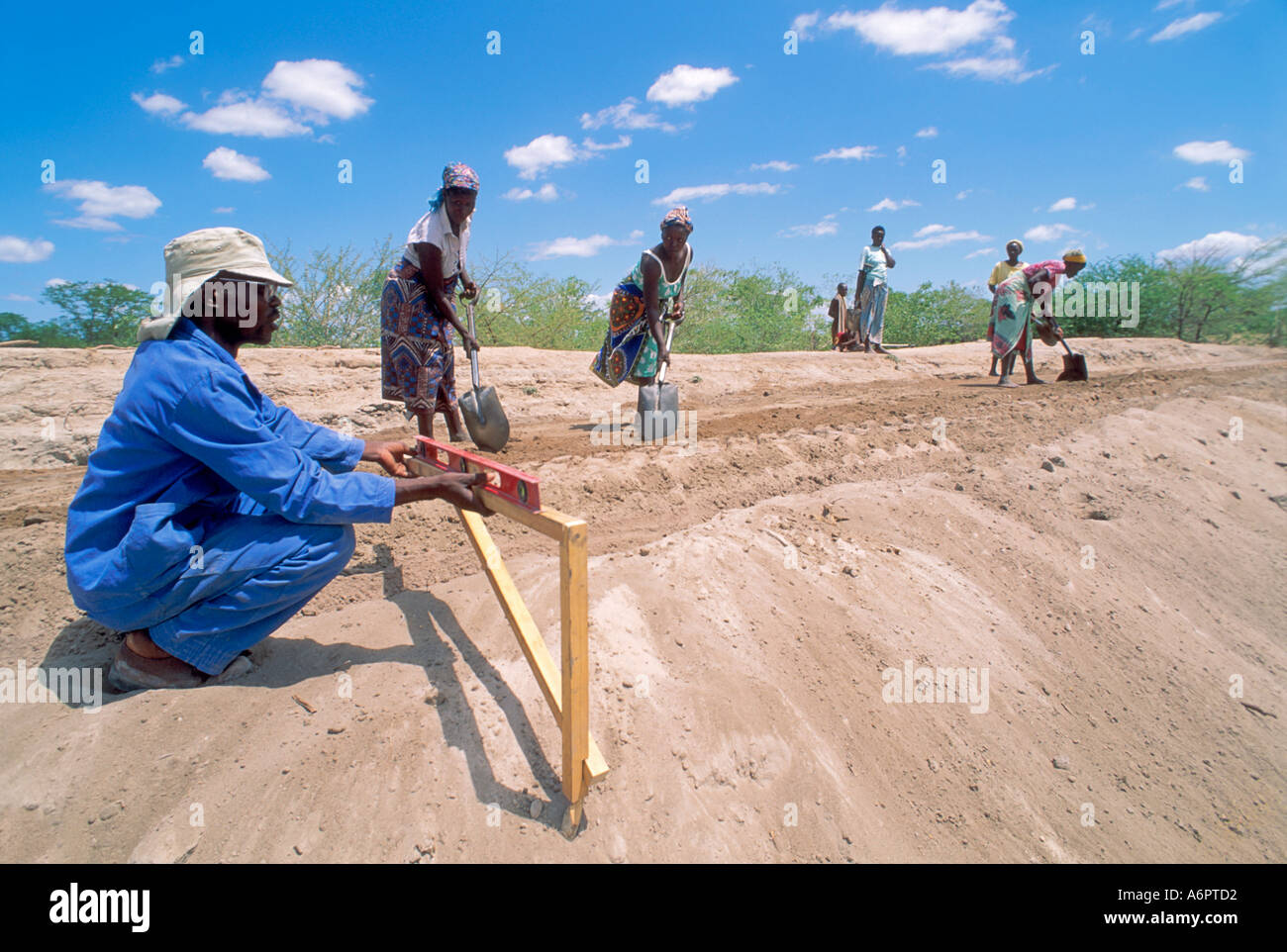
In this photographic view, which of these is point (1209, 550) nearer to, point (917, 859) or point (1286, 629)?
point (1286, 629)

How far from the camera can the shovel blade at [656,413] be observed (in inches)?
183

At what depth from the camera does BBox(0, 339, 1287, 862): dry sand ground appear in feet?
5.68

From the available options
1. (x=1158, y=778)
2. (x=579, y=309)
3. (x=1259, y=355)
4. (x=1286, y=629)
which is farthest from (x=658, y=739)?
(x=1259, y=355)

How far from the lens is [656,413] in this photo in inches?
183

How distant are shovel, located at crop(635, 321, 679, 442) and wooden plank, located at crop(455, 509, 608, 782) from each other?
2.36 metres

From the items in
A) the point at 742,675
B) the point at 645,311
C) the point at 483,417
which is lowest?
the point at 742,675

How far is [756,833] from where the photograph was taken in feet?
6.19

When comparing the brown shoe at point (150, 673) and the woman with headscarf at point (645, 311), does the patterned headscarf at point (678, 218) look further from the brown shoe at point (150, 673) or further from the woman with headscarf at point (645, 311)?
the brown shoe at point (150, 673)

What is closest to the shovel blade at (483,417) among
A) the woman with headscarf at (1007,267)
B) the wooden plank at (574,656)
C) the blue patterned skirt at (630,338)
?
the blue patterned skirt at (630,338)

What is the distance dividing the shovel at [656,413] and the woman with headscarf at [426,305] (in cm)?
145

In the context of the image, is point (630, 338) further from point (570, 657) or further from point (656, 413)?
point (570, 657)

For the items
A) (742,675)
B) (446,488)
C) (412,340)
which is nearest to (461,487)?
(446,488)

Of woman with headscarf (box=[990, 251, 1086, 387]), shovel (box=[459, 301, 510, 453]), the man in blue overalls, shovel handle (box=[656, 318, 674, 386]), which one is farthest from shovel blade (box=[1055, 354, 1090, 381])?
the man in blue overalls

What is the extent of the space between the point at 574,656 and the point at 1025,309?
8.04 m
